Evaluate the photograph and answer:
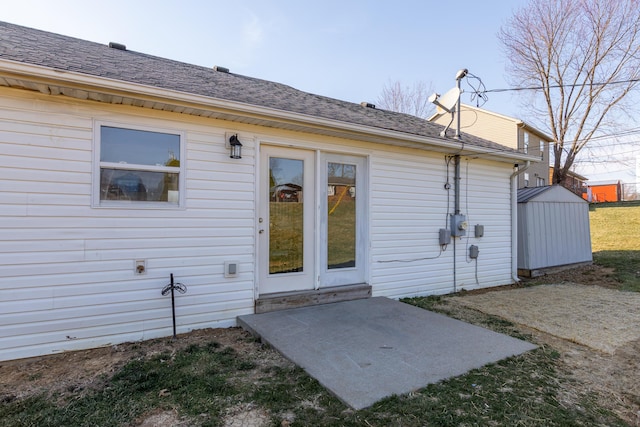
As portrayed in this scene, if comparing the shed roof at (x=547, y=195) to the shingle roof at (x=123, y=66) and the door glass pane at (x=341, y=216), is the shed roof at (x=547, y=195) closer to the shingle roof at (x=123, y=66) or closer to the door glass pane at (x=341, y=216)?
the shingle roof at (x=123, y=66)

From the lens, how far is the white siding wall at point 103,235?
3.20 m

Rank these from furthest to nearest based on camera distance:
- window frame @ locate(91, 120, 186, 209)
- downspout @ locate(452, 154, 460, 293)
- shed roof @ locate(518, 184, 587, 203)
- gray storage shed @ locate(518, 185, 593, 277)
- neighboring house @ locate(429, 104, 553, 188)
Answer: neighboring house @ locate(429, 104, 553, 188)
shed roof @ locate(518, 184, 587, 203)
gray storage shed @ locate(518, 185, 593, 277)
downspout @ locate(452, 154, 460, 293)
window frame @ locate(91, 120, 186, 209)

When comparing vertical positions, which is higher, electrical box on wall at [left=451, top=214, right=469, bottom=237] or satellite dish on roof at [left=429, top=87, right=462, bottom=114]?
satellite dish on roof at [left=429, top=87, right=462, bottom=114]

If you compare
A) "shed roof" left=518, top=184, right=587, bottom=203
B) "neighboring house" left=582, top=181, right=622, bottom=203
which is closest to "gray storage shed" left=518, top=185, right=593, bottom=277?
"shed roof" left=518, top=184, right=587, bottom=203

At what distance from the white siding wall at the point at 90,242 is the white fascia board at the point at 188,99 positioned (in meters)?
0.33

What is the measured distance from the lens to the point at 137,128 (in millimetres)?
3672

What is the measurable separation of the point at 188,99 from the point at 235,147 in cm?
74

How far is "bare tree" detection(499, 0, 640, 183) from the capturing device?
13617 mm

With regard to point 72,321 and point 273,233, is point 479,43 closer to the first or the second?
point 273,233

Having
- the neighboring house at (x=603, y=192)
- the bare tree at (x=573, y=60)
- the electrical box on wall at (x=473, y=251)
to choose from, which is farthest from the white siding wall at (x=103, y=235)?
the neighboring house at (x=603, y=192)

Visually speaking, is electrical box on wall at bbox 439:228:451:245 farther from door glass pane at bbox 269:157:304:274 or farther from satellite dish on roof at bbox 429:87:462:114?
door glass pane at bbox 269:157:304:274

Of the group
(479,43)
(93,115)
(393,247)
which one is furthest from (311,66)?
(93,115)

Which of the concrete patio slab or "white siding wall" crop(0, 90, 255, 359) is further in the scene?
"white siding wall" crop(0, 90, 255, 359)

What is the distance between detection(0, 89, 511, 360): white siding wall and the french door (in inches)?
8.1
